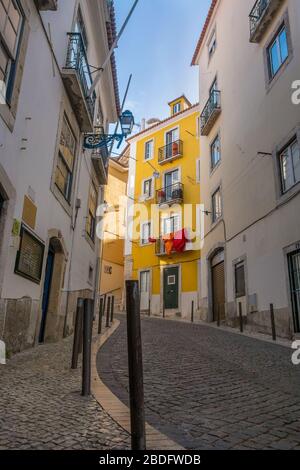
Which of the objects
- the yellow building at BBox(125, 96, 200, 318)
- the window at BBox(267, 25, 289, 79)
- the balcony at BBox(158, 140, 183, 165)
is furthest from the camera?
the balcony at BBox(158, 140, 183, 165)

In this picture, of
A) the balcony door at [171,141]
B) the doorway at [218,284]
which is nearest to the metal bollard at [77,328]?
the doorway at [218,284]

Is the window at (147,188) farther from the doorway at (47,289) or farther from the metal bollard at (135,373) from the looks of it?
the metal bollard at (135,373)

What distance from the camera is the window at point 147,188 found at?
1069 inches

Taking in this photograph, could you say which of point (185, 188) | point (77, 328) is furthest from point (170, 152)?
point (77, 328)

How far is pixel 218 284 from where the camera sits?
1669 cm

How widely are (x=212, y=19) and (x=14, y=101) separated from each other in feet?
55.1

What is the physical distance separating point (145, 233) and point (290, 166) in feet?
54.8

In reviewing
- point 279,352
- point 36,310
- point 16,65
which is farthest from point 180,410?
point 16,65

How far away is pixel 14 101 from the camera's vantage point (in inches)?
243

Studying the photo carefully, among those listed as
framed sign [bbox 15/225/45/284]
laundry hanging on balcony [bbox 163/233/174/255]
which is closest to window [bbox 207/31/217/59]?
laundry hanging on balcony [bbox 163/233/174/255]

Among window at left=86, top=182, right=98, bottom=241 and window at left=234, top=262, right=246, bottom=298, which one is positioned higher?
window at left=86, top=182, right=98, bottom=241

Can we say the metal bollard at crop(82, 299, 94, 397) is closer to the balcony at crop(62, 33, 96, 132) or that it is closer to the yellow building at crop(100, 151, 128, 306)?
the balcony at crop(62, 33, 96, 132)

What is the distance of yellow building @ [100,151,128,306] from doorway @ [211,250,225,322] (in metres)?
11.1

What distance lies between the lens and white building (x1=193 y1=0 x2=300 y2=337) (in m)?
10.4
